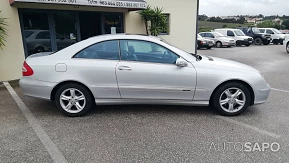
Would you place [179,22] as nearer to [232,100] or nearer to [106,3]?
[106,3]

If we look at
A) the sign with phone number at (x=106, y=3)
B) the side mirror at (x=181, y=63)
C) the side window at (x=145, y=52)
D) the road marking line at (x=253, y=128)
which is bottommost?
the road marking line at (x=253, y=128)

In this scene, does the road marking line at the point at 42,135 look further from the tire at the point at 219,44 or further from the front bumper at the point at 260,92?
the tire at the point at 219,44

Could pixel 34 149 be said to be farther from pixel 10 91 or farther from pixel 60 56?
pixel 10 91

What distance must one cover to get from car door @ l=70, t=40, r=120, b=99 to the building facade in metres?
3.35

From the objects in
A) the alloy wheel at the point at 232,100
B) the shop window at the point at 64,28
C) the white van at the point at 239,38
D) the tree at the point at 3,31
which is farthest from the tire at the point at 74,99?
the white van at the point at 239,38

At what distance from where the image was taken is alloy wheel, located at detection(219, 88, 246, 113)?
3.82 meters

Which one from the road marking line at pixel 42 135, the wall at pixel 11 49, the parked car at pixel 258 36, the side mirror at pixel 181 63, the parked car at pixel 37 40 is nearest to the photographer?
the road marking line at pixel 42 135

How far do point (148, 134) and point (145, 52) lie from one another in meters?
1.48

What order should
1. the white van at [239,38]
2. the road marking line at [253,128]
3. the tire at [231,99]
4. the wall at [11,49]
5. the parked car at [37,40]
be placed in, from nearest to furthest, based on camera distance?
the road marking line at [253,128], the tire at [231,99], the wall at [11,49], the parked car at [37,40], the white van at [239,38]

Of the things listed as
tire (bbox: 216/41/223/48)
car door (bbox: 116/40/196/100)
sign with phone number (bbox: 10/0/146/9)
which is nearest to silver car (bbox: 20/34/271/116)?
car door (bbox: 116/40/196/100)

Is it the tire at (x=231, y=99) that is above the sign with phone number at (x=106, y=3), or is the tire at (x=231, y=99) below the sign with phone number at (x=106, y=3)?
below

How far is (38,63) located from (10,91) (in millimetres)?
2459

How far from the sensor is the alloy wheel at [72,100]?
12.6 feet

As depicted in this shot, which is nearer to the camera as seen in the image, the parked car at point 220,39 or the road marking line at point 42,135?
the road marking line at point 42,135
